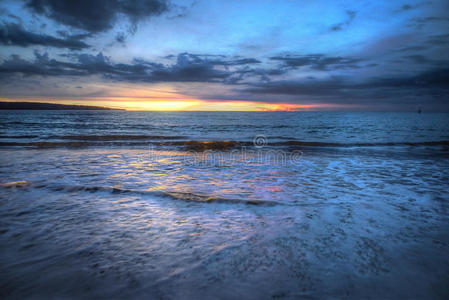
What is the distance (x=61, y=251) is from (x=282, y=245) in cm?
303

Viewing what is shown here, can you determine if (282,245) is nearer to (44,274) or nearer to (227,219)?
(227,219)

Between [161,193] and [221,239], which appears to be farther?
[161,193]

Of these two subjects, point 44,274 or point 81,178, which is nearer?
point 44,274

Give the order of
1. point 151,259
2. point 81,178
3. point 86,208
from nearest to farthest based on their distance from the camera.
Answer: point 151,259
point 86,208
point 81,178

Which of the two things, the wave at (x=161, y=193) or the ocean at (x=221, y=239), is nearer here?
the ocean at (x=221, y=239)

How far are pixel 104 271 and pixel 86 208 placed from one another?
8.26 ft

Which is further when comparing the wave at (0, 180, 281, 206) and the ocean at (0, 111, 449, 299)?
the wave at (0, 180, 281, 206)

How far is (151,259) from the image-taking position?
3.00 metres

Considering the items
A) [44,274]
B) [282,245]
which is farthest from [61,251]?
[282,245]

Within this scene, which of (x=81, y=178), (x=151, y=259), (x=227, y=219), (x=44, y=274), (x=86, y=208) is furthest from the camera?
(x=81, y=178)

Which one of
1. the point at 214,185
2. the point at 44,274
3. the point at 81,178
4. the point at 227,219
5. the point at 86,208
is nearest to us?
the point at 44,274

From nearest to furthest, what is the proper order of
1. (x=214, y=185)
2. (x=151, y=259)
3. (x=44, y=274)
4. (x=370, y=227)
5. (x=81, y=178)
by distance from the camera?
(x=44, y=274), (x=151, y=259), (x=370, y=227), (x=214, y=185), (x=81, y=178)

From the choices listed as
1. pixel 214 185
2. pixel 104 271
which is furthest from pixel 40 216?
pixel 214 185

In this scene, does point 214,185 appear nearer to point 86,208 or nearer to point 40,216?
point 86,208
